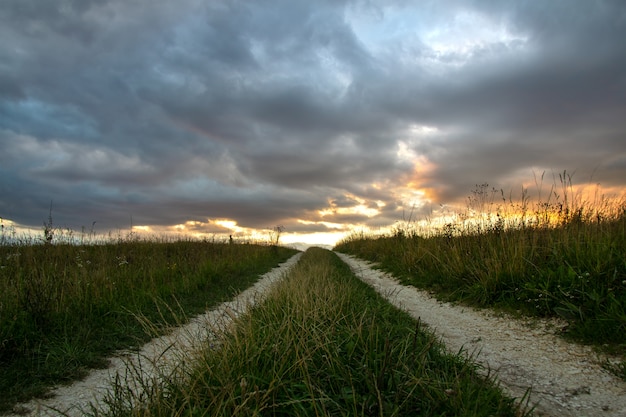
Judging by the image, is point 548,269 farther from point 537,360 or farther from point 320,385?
point 320,385

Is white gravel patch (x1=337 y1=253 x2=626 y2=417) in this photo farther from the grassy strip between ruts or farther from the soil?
the grassy strip between ruts

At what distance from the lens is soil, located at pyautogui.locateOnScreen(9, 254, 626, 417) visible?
360cm

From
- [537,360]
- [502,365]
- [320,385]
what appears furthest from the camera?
[537,360]

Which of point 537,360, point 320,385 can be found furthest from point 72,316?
point 537,360

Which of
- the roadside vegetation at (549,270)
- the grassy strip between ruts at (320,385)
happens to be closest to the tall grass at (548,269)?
the roadside vegetation at (549,270)

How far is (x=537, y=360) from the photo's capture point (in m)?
4.98

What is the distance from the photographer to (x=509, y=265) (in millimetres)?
7859

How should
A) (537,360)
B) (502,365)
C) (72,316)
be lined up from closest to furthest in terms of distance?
(502,365) < (537,360) < (72,316)

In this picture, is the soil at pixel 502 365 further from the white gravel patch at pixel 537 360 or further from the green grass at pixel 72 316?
the green grass at pixel 72 316

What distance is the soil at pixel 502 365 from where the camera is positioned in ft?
11.8

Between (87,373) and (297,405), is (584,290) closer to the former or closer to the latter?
(297,405)

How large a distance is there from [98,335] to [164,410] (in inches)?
154

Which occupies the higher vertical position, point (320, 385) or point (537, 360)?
point (320, 385)

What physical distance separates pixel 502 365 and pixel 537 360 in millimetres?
644
